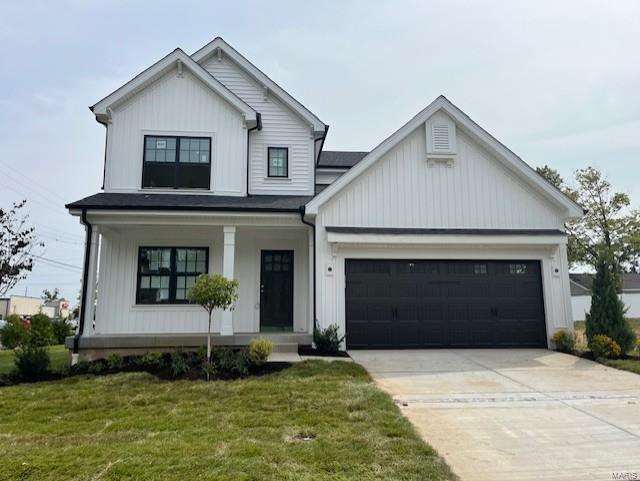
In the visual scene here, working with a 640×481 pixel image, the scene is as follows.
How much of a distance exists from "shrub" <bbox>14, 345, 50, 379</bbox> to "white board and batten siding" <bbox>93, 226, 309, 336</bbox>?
7.59 feet

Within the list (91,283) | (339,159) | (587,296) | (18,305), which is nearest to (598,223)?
(587,296)

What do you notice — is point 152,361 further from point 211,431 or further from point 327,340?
point 211,431

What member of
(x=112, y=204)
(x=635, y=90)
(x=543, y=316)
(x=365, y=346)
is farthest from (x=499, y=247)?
(x=112, y=204)

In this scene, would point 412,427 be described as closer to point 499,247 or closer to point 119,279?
point 499,247

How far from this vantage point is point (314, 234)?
411 inches

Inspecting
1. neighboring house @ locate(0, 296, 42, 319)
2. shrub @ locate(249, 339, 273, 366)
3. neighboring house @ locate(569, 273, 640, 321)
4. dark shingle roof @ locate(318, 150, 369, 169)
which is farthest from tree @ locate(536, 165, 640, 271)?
neighboring house @ locate(0, 296, 42, 319)

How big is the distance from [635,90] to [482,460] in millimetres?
13265

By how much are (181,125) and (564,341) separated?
451 inches

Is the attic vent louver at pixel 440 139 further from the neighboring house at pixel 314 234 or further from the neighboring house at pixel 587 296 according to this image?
the neighboring house at pixel 587 296

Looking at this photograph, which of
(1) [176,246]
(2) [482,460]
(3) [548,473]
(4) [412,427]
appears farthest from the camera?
(1) [176,246]

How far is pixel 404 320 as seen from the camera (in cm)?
1028

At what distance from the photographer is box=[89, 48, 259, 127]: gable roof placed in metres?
11.3

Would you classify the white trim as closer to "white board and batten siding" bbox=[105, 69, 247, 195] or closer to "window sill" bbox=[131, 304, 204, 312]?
"white board and batten siding" bbox=[105, 69, 247, 195]

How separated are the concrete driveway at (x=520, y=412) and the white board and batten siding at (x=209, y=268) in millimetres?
3484
